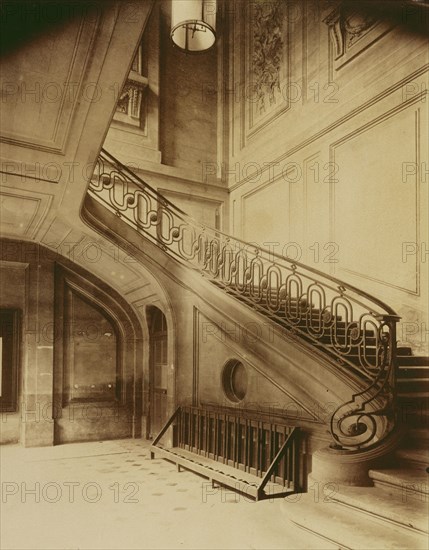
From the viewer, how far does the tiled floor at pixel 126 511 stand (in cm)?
442

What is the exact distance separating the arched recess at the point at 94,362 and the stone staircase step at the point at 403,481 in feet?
20.3

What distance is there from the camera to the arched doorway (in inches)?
368

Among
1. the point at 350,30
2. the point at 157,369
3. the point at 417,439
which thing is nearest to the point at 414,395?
the point at 417,439

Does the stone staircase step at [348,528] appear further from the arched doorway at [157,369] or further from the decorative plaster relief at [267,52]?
the decorative plaster relief at [267,52]

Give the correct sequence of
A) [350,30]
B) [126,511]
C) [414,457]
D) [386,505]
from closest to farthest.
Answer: [386,505] → [414,457] → [126,511] → [350,30]

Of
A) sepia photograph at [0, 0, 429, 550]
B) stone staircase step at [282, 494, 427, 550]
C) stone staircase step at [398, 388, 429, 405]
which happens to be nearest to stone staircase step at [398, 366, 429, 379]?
sepia photograph at [0, 0, 429, 550]

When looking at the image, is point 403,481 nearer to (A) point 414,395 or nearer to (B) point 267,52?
(A) point 414,395

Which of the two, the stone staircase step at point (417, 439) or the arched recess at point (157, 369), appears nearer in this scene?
the stone staircase step at point (417, 439)

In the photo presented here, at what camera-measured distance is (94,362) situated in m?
9.48

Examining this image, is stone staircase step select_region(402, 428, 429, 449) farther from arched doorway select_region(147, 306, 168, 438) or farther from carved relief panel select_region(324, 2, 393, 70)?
carved relief panel select_region(324, 2, 393, 70)

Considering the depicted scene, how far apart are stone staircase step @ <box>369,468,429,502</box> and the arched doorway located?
5.39 metres

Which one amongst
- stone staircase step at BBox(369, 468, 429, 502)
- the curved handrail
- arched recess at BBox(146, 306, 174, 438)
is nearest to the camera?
stone staircase step at BBox(369, 468, 429, 502)

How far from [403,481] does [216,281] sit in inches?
162

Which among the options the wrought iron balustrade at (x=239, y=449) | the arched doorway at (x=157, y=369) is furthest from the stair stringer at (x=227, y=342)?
the arched doorway at (x=157, y=369)
